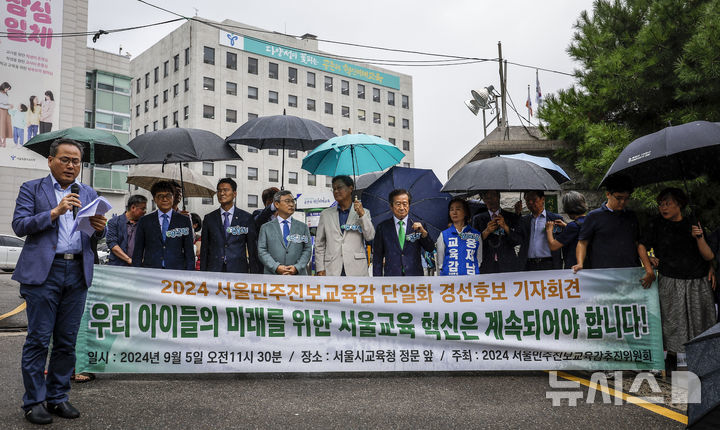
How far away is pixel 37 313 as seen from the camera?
4145mm

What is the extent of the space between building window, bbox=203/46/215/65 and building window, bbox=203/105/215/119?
14.2 ft

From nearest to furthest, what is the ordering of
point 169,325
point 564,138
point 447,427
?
1. point 447,427
2. point 169,325
3. point 564,138

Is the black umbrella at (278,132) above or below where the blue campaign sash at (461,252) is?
above

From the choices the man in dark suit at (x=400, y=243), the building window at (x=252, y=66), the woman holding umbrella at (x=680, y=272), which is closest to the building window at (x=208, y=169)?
the building window at (x=252, y=66)

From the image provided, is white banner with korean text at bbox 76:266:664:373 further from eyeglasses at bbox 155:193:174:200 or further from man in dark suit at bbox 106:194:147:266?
eyeglasses at bbox 155:193:174:200

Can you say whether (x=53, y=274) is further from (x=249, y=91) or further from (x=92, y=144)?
(x=249, y=91)

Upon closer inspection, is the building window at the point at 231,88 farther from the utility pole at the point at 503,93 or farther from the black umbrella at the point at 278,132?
the black umbrella at the point at 278,132

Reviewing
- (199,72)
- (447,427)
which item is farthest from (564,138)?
(199,72)

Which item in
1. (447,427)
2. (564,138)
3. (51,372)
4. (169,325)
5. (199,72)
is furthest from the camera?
(199,72)

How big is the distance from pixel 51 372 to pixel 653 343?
5.27m

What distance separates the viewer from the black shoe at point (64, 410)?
416 cm

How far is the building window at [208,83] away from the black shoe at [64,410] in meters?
53.2

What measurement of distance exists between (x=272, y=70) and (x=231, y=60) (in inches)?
181

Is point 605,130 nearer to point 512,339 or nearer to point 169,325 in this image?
point 512,339
